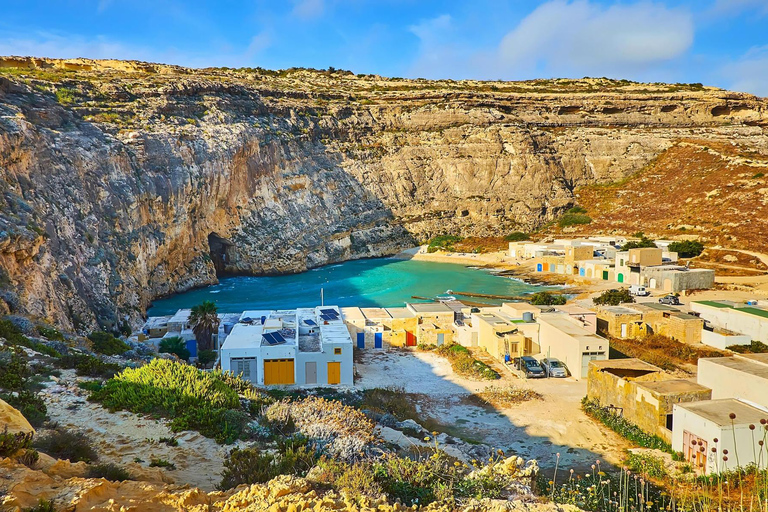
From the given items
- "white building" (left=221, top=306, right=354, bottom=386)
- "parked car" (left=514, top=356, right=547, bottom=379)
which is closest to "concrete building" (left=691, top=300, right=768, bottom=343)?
"parked car" (left=514, top=356, right=547, bottom=379)

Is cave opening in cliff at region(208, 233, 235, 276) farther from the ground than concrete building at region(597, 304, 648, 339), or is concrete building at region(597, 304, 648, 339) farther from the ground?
cave opening in cliff at region(208, 233, 235, 276)

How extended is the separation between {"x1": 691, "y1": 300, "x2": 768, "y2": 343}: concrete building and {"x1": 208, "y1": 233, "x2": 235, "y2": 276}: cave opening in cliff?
40.9 meters

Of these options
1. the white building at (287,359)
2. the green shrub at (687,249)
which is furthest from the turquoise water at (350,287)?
the white building at (287,359)

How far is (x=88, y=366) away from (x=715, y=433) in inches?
569

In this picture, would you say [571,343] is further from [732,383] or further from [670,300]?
[670,300]

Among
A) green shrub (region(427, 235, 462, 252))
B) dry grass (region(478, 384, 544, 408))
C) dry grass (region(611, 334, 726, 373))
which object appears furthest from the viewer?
green shrub (region(427, 235, 462, 252))

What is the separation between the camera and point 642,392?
1487cm

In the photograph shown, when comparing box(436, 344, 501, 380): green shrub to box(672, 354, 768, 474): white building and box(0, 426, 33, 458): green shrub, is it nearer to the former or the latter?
box(672, 354, 768, 474): white building

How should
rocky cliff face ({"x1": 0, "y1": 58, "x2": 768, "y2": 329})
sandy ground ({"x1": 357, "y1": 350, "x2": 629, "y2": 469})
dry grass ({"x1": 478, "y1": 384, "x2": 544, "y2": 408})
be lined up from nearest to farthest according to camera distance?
sandy ground ({"x1": 357, "y1": 350, "x2": 629, "y2": 469}) → dry grass ({"x1": 478, "y1": 384, "x2": 544, "y2": 408}) → rocky cliff face ({"x1": 0, "y1": 58, "x2": 768, "y2": 329})

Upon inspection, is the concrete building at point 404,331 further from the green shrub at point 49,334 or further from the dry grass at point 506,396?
the green shrub at point 49,334

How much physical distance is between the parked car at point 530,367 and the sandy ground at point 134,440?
1497cm

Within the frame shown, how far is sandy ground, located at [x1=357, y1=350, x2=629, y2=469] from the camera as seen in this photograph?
45.3 feet

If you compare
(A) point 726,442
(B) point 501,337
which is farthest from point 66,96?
(A) point 726,442

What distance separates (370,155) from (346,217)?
10176mm
